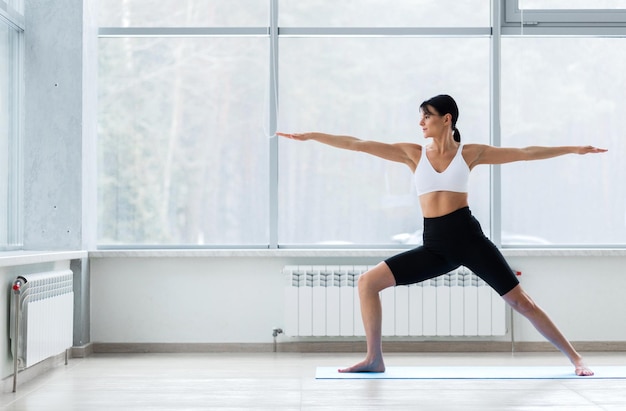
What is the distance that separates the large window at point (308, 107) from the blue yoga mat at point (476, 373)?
3.64 feet

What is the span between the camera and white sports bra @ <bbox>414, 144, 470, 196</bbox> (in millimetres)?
4168

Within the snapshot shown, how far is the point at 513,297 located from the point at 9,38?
123 inches

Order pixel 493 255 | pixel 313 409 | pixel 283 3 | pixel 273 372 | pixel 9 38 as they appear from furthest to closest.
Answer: pixel 283 3
pixel 9 38
pixel 273 372
pixel 493 255
pixel 313 409

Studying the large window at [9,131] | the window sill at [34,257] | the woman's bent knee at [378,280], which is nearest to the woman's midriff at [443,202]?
the woman's bent knee at [378,280]

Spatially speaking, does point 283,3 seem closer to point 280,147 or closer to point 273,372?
point 280,147

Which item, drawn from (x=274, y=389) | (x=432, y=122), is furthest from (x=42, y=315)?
(x=432, y=122)

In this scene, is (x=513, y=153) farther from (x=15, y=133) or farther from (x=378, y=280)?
(x=15, y=133)

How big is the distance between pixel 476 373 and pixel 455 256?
0.63m

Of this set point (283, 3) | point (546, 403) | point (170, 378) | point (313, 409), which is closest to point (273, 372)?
point (170, 378)

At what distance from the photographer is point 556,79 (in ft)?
17.6

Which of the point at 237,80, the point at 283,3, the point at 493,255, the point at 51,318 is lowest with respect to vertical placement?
the point at 51,318

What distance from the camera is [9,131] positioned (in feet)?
15.8

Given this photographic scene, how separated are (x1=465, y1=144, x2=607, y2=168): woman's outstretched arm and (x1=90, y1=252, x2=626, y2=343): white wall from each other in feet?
3.54

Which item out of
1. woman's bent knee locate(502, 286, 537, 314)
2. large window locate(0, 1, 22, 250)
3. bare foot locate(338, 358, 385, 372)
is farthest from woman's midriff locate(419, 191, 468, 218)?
large window locate(0, 1, 22, 250)
